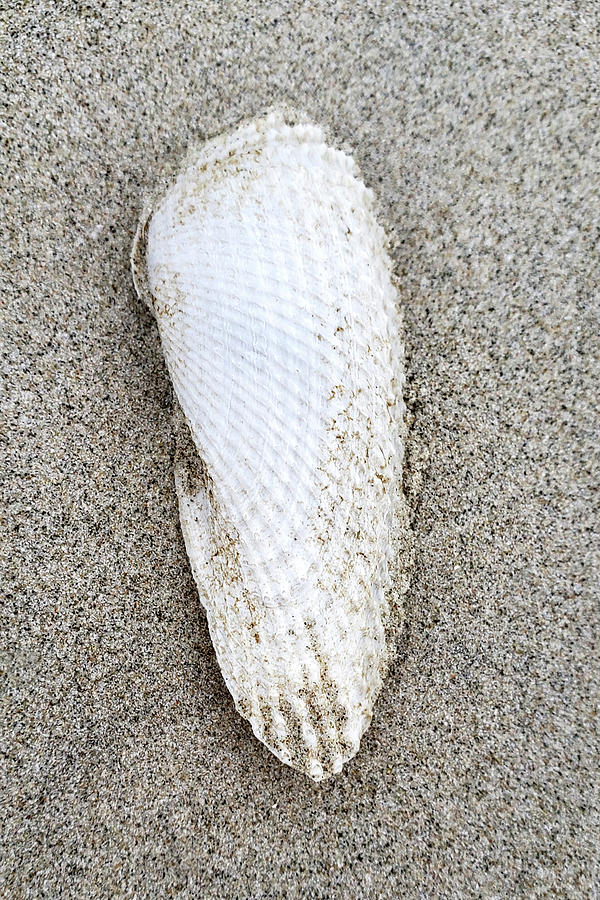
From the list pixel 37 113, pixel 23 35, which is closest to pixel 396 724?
pixel 37 113

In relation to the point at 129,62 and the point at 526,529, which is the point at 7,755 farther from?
the point at 129,62

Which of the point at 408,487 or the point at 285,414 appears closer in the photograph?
the point at 285,414

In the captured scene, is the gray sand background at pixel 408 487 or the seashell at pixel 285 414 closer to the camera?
the seashell at pixel 285 414

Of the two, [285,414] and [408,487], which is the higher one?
[285,414]

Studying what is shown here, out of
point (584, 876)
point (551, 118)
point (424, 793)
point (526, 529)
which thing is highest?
point (551, 118)
